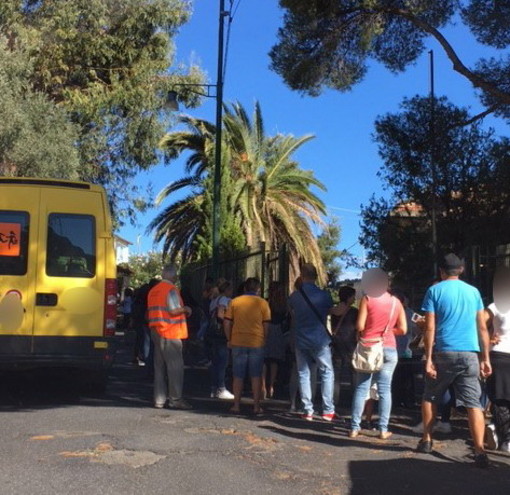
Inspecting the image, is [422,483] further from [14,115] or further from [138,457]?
[14,115]

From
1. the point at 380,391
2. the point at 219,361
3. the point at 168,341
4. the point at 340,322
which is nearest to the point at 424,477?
the point at 380,391

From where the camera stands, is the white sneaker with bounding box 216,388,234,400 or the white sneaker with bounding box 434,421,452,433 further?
the white sneaker with bounding box 216,388,234,400

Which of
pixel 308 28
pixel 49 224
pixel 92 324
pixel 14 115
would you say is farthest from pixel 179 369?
pixel 14 115

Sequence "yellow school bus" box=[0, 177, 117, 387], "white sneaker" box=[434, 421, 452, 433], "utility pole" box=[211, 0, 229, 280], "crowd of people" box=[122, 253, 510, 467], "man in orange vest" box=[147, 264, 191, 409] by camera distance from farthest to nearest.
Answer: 1. "utility pole" box=[211, 0, 229, 280]
2. "man in orange vest" box=[147, 264, 191, 409]
3. "yellow school bus" box=[0, 177, 117, 387]
4. "white sneaker" box=[434, 421, 452, 433]
5. "crowd of people" box=[122, 253, 510, 467]

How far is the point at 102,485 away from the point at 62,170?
16.1 meters

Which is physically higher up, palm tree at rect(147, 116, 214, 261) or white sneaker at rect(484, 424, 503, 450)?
palm tree at rect(147, 116, 214, 261)

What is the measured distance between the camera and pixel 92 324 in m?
9.10

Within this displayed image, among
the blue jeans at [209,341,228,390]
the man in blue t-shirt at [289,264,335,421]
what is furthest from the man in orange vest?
the man in blue t-shirt at [289,264,335,421]

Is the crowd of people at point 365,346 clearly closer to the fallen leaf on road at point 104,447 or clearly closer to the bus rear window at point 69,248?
the bus rear window at point 69,248

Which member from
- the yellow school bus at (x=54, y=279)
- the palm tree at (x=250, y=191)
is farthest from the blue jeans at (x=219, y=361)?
the palm tree at (x=250, y=191)

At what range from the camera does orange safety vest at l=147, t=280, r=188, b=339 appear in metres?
9.35

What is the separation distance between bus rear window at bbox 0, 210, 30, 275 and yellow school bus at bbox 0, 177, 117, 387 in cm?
1

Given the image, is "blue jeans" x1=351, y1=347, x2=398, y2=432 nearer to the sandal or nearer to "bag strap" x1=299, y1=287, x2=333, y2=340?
the sandal

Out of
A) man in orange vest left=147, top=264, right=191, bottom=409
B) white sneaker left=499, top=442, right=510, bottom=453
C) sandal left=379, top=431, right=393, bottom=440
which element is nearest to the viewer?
white sneaker left=499, top=442, right=510, bottom=453
